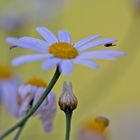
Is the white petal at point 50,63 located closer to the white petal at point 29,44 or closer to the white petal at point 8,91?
the white petal at point 29,44

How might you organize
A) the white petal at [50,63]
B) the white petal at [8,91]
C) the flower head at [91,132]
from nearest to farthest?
the white petal at [50,63], the flower head at [91,132], the white petal at [8,91]

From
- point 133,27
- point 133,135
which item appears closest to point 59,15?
point 133,27

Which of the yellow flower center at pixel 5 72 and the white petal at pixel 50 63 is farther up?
the yellow flower center at pixel 5 72

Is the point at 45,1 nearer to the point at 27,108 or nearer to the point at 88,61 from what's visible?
the point at 27,108

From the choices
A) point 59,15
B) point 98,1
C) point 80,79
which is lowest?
point 80,79

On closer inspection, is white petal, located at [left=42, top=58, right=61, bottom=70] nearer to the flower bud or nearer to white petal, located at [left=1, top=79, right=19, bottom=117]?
the flower bud

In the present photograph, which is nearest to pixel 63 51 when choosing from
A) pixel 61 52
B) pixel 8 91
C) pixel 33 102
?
pixel 61 52

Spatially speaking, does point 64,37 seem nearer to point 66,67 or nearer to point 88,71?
point 66,67

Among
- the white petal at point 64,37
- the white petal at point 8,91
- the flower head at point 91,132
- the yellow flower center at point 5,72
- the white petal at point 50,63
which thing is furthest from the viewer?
the yellow flower center at point 5,72


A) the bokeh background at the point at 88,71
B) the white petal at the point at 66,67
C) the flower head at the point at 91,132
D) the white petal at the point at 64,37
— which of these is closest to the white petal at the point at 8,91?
the bokeh background at the point at 88,71
